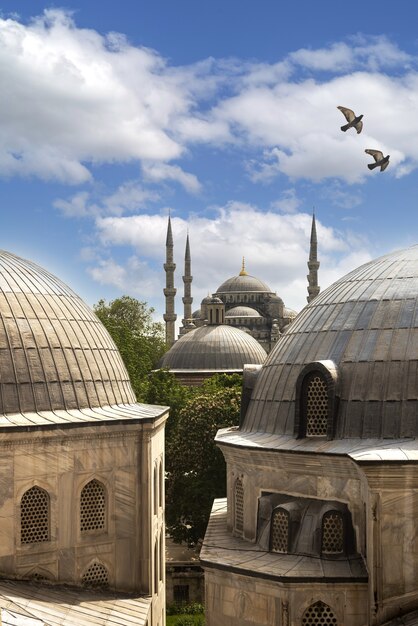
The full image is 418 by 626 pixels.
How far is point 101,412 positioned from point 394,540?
27.0 feet

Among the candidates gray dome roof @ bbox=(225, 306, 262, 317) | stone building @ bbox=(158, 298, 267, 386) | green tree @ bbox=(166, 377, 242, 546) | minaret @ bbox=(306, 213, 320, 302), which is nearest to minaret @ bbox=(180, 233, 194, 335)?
gray dome roof @ bbox=(225, 306, 262, 317)

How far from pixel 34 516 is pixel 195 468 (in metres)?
14.1

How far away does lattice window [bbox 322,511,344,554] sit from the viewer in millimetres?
15945

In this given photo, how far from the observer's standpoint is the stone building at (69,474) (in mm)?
17297

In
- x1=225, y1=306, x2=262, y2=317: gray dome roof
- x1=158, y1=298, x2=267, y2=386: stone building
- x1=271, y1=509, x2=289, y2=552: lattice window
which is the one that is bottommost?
x1=271, y1=509, x2=289, y2=552: lattice window

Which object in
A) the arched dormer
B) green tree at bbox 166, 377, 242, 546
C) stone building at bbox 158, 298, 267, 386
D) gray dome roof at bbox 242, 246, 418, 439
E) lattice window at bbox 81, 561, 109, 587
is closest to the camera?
gray dome roof at bbox 242, 246, 418, 439

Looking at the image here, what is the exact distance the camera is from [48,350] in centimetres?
1931

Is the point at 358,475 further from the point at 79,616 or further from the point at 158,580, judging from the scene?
the point at 158,580

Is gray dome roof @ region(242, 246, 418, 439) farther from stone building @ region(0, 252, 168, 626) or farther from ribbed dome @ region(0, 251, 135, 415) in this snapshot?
ribbed dome @ region(0, 251, 135, 415)

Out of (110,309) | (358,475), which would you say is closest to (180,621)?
(358,475)

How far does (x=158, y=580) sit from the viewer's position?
21094mm

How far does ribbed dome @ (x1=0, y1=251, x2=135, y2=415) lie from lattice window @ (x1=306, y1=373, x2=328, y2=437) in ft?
18.4

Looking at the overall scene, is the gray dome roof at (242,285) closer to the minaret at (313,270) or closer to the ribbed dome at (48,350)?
the minaret at (313,270)

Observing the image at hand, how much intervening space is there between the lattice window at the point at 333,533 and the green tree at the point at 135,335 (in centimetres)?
2444
